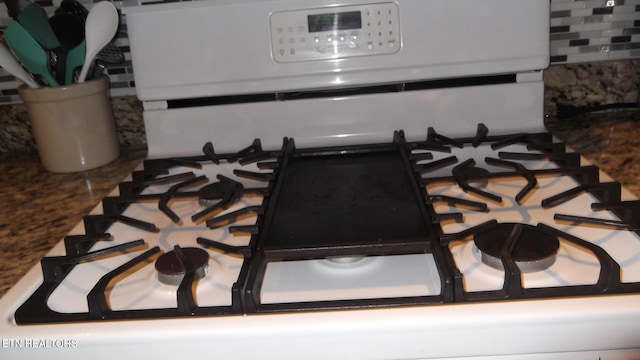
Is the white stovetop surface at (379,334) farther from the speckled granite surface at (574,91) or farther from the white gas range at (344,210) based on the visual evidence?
the speckled granite surface at (574,91)

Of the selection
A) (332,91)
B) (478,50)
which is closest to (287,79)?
(332,91)

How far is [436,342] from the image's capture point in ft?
1.67

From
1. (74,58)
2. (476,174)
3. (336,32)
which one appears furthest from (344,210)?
(74,58)

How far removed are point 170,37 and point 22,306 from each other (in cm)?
59

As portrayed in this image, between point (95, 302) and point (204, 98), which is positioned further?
→ point (204, 98)

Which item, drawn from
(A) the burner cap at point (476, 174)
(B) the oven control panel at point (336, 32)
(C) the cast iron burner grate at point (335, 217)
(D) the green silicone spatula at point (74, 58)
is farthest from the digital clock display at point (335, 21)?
(D) the green silicone spatula at point (74, 58)

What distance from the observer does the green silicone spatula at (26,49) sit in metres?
0.99

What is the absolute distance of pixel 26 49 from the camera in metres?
1.00

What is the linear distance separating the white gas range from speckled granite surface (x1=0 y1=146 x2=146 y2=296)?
0.07 metres

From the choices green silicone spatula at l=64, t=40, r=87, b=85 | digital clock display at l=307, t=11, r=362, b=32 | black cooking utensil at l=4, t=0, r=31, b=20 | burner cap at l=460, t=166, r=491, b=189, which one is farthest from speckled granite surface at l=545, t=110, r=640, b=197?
black cooking utensil at l=4, t=0, r=31, b=20

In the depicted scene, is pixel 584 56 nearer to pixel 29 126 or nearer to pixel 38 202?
pixel 38 202

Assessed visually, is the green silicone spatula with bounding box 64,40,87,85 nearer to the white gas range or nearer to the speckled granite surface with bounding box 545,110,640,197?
the white gas range

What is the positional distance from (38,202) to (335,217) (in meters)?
0.58

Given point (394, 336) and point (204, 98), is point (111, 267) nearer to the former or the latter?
point (394, 336)
